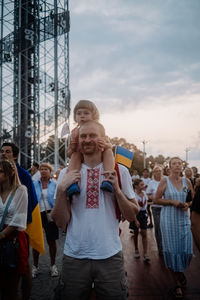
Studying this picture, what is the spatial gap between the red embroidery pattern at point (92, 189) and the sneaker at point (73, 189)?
0.35ft

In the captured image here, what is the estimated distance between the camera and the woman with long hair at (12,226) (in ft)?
8.17

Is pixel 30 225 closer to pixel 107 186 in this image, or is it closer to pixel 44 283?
pixel 44 283

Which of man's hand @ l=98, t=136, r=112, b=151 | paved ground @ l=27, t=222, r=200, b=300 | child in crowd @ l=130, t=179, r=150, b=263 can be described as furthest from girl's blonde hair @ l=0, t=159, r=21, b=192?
child in crowd @ l=130, t=179, r=150, b=263

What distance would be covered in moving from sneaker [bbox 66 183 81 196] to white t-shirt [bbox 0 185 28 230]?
1102mm

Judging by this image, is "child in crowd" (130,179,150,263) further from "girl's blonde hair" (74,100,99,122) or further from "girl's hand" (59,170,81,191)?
"girl's hand" (59,170,81,191)

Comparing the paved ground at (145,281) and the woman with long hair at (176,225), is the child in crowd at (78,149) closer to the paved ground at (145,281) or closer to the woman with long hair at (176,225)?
the woman with long hair at (176,225)

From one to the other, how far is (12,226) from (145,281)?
2.70 meters

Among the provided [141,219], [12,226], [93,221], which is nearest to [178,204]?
[141,219]

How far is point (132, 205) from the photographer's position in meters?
1.78

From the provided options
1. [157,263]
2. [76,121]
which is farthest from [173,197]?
[76,121]

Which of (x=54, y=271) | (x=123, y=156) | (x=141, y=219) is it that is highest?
(x=123, y=156)

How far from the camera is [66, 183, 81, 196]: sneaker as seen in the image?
1725 mm

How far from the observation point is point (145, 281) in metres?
4.04

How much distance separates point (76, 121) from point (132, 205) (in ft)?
3.59
